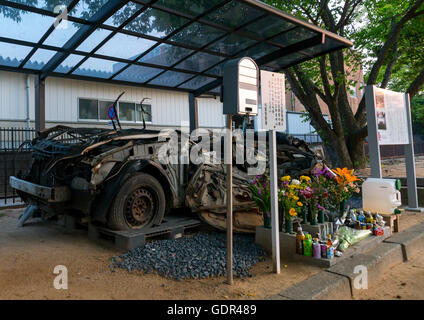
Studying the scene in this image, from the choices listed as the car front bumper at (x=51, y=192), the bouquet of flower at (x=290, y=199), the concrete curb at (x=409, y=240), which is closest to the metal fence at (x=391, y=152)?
the concrete curb at (x=409, y=240)

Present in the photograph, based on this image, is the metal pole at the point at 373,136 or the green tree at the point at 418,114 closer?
the metal pole at the point at 373,136

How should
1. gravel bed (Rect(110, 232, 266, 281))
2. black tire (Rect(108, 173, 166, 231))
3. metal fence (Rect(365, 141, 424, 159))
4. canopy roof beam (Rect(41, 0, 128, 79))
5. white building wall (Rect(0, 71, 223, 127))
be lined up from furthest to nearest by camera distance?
metal fence (Rect(365, 141, 424, 159))
white building wall (Rect(0, 71, 223, 127))
canopy roof beam (Rect(41, 0, 128, 79))
black tire (Rect(108, 173, 166, 231))
gravel bed (Rect(110, 232, 266, 281))

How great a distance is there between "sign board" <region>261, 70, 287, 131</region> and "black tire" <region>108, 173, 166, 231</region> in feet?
6.46

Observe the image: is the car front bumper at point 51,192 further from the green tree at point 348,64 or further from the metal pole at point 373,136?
the green tree at point 348,64

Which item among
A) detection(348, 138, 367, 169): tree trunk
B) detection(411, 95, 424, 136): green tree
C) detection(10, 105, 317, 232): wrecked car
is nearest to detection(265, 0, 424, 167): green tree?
Answer: detection(348, 138, 367, 169): tree trunk

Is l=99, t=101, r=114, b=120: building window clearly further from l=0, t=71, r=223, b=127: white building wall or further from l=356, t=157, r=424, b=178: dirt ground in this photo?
l=356, t=157, r=424, b=178: dirt ground

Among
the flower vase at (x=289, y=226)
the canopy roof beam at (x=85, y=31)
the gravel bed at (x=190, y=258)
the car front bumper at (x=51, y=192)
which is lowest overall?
the gravel bed at (x=190, y=258)

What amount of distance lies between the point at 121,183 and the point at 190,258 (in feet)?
→ 4.54

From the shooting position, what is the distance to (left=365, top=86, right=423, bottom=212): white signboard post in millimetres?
5930

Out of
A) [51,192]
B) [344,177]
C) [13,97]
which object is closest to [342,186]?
[344,177]

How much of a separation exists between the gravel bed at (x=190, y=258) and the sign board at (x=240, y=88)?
1.74 metres

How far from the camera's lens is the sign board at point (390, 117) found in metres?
6.12
